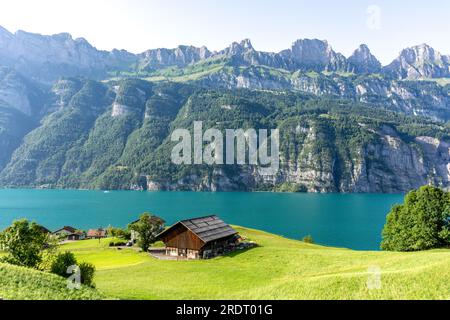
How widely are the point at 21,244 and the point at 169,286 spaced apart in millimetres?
16207

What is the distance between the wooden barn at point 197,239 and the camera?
60938 mm

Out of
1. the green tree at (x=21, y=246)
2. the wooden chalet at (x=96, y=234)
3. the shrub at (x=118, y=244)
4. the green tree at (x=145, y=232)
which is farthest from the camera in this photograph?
the wooden chalet at (x=96, y=234)

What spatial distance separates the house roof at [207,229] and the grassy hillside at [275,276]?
553 cm

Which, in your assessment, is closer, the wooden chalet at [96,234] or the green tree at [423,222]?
the green tree at [423,222]

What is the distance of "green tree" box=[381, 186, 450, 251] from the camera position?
58.1 metres

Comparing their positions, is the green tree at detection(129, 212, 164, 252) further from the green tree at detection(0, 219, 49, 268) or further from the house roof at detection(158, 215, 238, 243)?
the green tree at detection(0, 219, 49, 268)

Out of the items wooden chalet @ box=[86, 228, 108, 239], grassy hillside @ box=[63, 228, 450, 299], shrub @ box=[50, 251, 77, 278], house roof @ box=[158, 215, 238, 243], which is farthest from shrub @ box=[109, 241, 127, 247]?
shrub @ box=[50, 251, 77, 278]

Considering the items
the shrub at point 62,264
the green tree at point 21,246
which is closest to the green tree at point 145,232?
the green tree at point 21,246

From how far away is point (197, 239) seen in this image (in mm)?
60969

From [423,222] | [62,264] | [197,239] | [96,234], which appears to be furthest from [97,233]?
[423,222]

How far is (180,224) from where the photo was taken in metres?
63.9

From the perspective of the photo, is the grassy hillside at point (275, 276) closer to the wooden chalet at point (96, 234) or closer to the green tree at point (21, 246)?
Result: the green tree at point (21, 246)

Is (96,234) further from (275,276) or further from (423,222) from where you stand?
(423,222)
